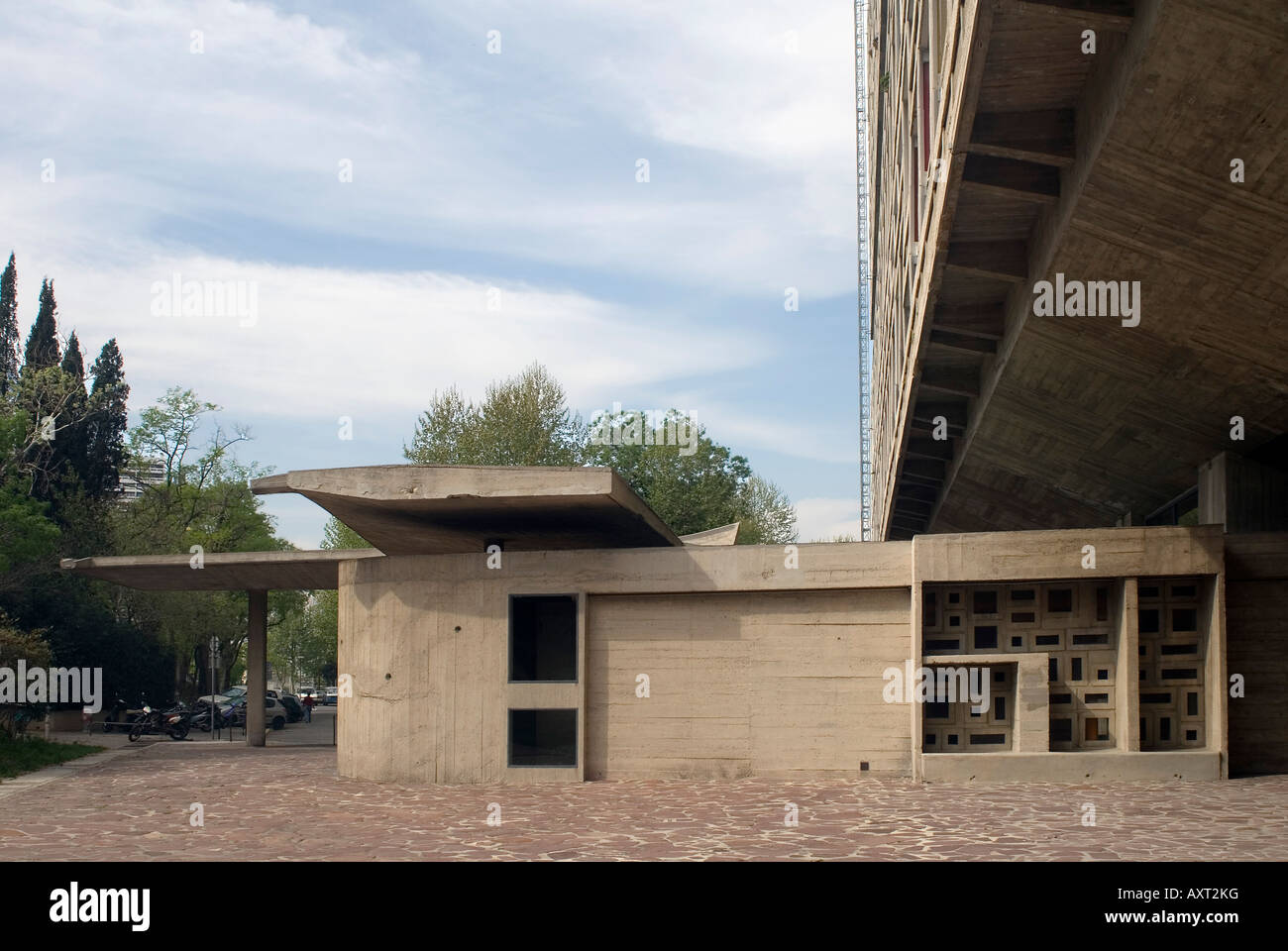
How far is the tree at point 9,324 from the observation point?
45.7 meters

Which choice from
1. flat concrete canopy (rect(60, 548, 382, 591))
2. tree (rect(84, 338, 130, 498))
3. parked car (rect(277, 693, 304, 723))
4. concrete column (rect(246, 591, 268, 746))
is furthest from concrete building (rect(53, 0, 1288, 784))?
tree (rect(84, 338, 130, 498))

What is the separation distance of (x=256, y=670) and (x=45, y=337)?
2301 centimetres

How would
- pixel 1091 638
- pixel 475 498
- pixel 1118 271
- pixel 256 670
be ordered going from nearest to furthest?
1. pixel 1118 271
2. pixel 475 498
3. pixel 1091 638
4. pixel 256 670

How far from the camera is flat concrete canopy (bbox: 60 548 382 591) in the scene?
79.5 feet

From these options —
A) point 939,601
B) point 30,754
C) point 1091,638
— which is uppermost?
point 939,601

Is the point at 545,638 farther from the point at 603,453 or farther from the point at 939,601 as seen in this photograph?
the point at 603,453

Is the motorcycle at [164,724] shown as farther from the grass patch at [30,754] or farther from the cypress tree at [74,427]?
the cypress tree at [74,427]

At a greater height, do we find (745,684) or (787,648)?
(787,648)

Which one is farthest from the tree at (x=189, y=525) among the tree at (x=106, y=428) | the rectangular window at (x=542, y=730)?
the rectangular window at (x=542, y=730)

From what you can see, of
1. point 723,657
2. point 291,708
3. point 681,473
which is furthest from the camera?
point 681,473

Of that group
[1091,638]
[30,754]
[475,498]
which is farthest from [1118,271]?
[30,754]

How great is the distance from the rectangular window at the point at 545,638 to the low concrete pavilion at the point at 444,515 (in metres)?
1.14

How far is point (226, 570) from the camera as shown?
25.3 m
